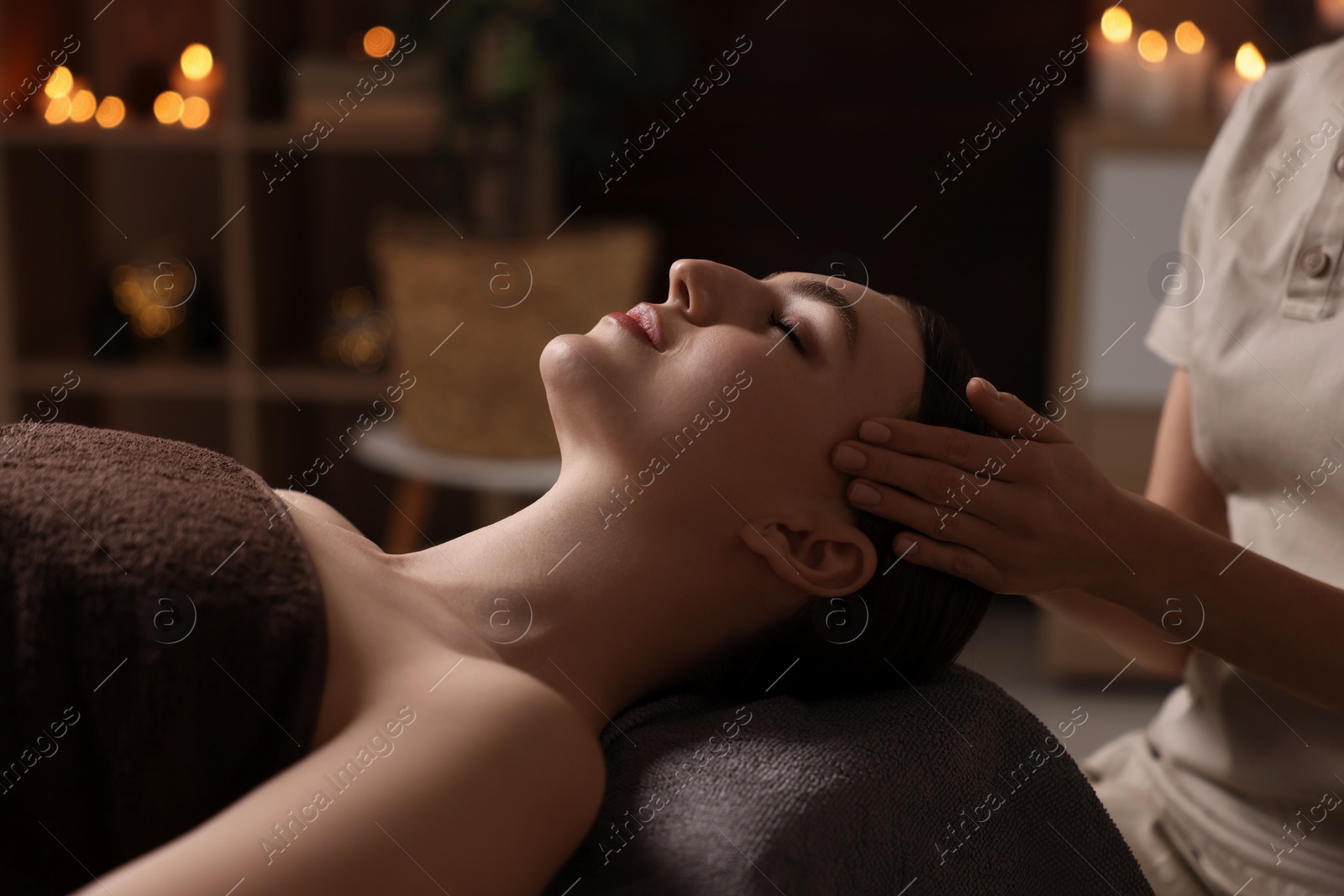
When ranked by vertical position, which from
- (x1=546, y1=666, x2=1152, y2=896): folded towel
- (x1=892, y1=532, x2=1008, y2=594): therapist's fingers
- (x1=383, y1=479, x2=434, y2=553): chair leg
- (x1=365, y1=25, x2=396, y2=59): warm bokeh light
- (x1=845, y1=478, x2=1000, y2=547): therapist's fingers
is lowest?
(x1=383, y1=479, x2=434, y2=553): chair leg

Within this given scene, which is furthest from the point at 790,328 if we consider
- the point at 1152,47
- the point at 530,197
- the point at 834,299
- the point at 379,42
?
the point at 379,42

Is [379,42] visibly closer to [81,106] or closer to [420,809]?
[81,106]

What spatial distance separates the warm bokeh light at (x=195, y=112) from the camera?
2824mm

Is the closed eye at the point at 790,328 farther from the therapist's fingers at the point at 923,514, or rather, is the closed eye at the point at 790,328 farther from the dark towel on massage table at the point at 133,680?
the dark towel on massage table at the point at 133,680

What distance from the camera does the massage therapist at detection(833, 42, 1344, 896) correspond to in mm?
948

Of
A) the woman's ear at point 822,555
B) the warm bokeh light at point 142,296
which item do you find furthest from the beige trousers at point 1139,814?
the warm bokeh light at point 142,296

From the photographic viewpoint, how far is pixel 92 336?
9.61 feet

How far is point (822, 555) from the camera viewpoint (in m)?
1.04

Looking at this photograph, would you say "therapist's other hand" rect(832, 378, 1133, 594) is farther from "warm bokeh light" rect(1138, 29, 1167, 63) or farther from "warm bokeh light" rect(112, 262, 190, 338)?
"warm bokeh light" rect(112, 262, 190, 338)

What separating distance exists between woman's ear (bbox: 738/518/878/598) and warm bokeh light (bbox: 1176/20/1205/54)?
197cm

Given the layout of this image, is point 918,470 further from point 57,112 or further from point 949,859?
point 57,112

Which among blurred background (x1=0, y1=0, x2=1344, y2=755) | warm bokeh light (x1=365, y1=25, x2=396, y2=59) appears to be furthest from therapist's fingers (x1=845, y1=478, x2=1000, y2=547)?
warm bokeh light (x1=365, y1=25, x2=396, y2=59)

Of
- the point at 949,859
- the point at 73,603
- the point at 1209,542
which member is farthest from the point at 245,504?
the point at 1209,542

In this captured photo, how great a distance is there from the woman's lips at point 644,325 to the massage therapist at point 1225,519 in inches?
7.5
